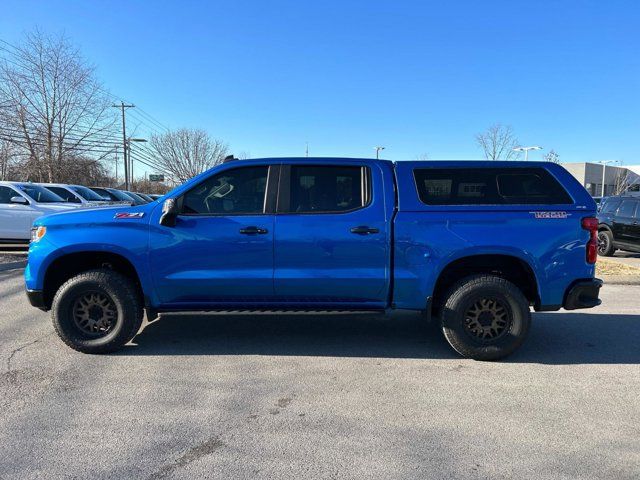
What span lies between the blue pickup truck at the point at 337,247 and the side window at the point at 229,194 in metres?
0.01

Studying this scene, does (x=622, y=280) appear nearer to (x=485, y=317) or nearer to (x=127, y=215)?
(x=485, y=317)

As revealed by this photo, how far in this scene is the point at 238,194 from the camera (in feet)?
15.1

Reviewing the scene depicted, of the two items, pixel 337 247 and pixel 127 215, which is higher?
pixel 127 215

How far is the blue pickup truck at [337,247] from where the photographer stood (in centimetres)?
442

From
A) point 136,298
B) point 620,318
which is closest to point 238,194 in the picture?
point 136,298

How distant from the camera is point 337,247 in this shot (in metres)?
4.41

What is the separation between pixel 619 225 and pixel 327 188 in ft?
36.2

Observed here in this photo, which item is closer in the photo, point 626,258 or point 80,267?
point 80,267

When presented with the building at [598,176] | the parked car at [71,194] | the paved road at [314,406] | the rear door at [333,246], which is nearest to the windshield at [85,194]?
the parked car at [71,194]

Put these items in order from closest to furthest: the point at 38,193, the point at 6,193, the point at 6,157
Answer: the point at 6,193 → the point at 38,193 → the point at 6,157

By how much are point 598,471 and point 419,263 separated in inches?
84.8

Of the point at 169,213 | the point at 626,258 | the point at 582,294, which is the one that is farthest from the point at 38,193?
the point at 626,258

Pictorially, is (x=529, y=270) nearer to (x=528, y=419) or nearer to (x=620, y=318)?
(x=528, y=419)

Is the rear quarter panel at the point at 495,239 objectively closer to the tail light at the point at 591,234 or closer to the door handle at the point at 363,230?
the tail light at the point at 591,234
